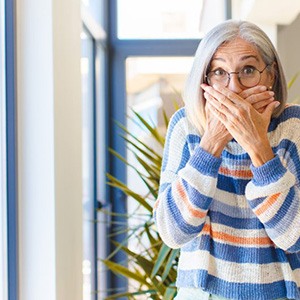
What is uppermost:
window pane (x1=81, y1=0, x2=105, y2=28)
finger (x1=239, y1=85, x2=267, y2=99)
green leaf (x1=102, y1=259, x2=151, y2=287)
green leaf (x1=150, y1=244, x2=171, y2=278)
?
window pane (x1=81, y1=0, x2=105, y2=28)

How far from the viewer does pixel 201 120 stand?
132cm

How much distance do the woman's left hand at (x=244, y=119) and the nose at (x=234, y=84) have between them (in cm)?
2

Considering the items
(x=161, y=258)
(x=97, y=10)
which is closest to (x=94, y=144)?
(x=97, y=10)

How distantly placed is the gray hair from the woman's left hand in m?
0.05

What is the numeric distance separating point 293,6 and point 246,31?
1832 millimetres

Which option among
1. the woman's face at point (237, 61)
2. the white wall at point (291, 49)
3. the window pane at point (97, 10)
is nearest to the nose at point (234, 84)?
the woman's face at point (237, 61)

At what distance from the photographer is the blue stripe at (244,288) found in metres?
1.23

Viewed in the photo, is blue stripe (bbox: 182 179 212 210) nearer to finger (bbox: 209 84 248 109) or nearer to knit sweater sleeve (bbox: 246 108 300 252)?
knit sweater sleeve (bbox: 246 108 300 252)

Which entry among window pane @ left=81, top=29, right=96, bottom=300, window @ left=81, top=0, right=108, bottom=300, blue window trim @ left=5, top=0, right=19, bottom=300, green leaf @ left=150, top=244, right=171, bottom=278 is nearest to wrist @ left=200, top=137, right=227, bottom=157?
blue window trim @ left=5, top=0, right=19, bottom=300

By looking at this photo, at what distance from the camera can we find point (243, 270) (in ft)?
4.09

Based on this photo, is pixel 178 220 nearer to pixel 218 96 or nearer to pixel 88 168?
pixel 218 96

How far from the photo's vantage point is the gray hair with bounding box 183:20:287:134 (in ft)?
4.22

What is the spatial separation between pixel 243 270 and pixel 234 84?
0.44 meters

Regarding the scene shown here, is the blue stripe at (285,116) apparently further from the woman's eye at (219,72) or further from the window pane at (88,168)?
the window pane at (88,168)
